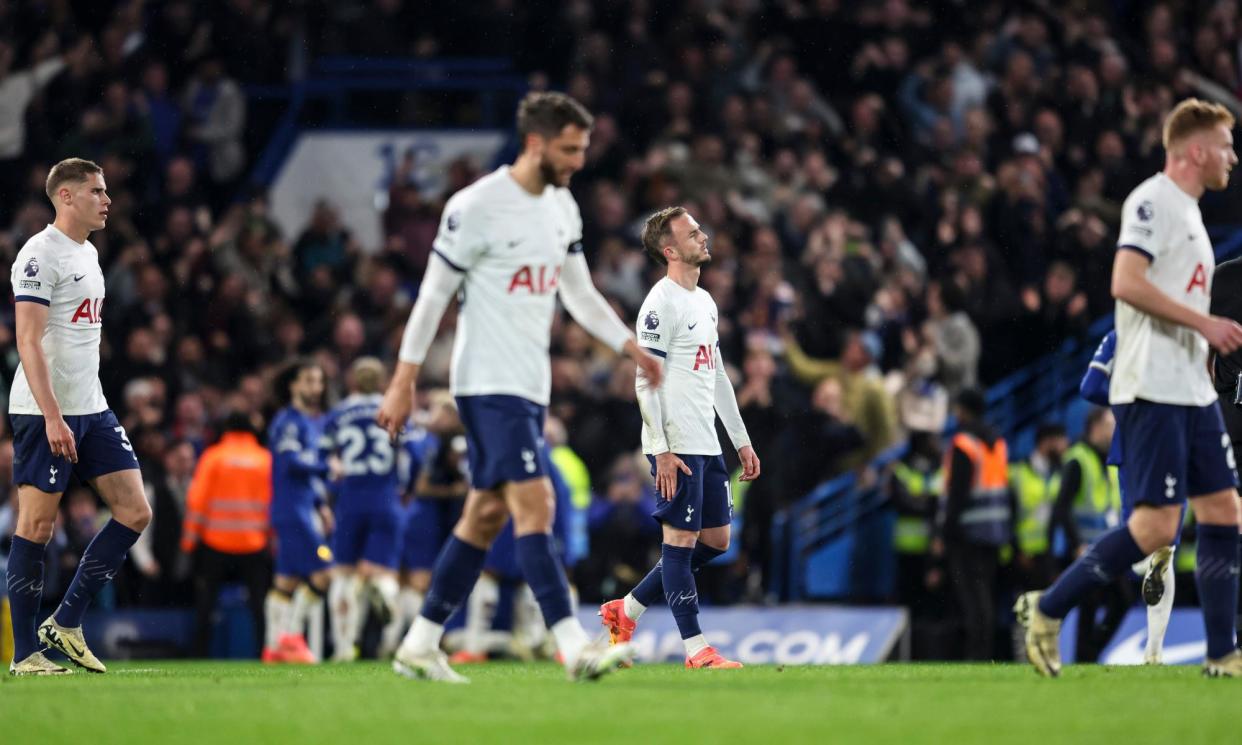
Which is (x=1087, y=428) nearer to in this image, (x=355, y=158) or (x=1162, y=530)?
(x=1162, y=530)

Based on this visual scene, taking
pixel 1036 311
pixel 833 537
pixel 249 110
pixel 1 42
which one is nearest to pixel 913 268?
pixel 1036 311

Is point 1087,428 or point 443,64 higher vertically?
point 443,64

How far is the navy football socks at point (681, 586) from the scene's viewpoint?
10617mm

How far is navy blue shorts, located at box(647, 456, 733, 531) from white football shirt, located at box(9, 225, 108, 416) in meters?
3.24

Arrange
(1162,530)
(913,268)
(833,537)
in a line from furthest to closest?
(913,268) < (833,537) < (1162,530)

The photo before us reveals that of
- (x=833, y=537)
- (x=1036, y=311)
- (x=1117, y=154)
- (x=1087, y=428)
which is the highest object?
(x=1117, y=154)

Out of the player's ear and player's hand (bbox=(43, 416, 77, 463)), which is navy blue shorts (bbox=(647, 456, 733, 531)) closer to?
the player's ear

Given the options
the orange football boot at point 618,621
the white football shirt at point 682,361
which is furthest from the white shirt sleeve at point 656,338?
the orange football boot at point 618,621

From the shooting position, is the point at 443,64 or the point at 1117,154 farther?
the point at 443,64

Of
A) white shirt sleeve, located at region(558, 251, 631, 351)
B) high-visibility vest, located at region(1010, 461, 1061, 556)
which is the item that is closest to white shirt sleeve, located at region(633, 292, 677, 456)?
white shirt sleeve, located at region(558, 251, 631, 351)

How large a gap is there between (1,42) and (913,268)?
11391 millimetres

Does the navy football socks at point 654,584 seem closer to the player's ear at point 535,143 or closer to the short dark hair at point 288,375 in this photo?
the player's ear at point 535,143

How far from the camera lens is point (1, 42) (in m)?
22.5

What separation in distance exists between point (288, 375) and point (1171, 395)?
971cm
